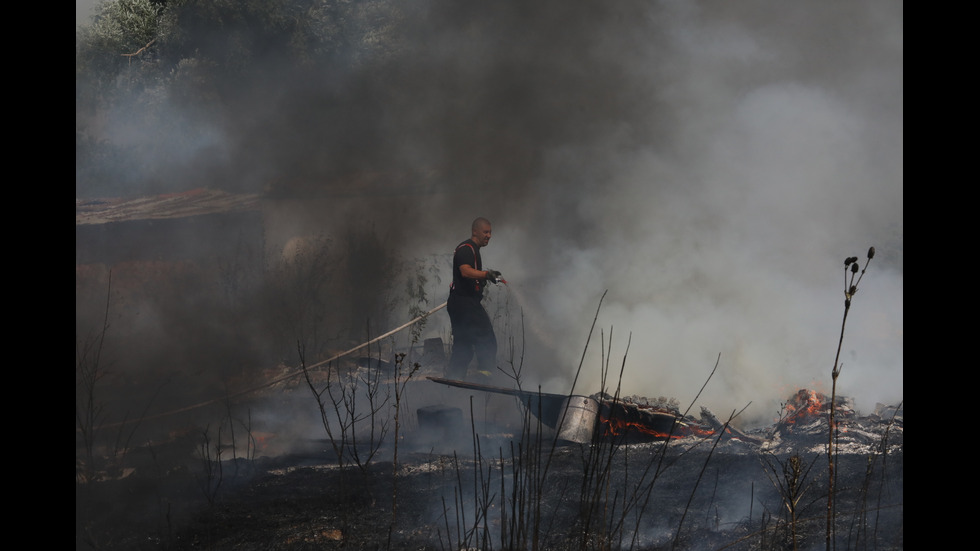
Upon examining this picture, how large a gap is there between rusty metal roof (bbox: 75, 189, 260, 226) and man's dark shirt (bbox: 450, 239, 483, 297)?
533 cm

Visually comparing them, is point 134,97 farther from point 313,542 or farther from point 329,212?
point 313,542

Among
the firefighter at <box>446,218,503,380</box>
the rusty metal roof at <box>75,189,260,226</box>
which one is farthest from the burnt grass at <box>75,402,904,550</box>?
→ the rusty metal roof at <box>75,189,260,226</box>

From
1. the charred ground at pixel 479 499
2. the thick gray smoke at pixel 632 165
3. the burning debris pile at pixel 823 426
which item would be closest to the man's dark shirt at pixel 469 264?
the charred ground at pixel 479 499

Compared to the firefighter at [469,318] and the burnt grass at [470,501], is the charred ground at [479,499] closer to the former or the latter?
the burnt grass at [470,501]

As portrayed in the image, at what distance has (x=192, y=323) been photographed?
36.2 ft

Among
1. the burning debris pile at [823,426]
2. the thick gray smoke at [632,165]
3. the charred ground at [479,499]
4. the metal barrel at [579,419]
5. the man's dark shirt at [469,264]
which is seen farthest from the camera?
the thick gray smoke at [632,165]

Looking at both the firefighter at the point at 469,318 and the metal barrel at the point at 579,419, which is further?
the firefighter at the point at 469,318

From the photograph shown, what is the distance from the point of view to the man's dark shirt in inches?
320

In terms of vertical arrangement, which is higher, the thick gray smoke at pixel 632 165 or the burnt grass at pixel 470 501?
the thick gray smoke at pixel 632 165

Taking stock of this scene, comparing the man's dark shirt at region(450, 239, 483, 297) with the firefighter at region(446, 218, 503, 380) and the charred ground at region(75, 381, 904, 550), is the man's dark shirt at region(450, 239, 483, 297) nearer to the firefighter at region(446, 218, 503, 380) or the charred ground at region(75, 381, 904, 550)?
the firefighter at region(446, 218, 503, 380)

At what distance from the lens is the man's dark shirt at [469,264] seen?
8117mm

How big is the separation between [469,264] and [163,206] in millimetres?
6170

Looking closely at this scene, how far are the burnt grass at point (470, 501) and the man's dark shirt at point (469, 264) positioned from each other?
2342 mm
